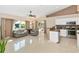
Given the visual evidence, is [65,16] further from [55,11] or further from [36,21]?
[36,21]

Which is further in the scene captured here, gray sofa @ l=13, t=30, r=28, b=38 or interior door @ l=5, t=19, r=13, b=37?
gray sofa @ l=13, t=30, r=28, b=38

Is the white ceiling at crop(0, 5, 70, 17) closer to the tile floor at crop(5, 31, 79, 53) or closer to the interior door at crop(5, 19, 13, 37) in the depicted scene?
the interior door at crop(5, 19, 13, 37)

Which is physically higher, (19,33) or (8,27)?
(8,27)

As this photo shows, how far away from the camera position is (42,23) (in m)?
3.16

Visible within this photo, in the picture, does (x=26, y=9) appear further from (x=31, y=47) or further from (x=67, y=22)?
(x=67, y=22)

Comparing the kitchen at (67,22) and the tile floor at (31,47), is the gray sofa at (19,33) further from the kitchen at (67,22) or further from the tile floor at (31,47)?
the kitchen at (67,22)

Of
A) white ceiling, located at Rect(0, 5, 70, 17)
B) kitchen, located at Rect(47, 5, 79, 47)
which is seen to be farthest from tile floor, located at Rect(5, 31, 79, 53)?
white ceiling, located at Rect(0, 5, 70, 17)

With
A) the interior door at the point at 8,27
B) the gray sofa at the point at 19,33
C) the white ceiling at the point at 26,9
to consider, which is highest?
the white ceiling at the point at 26,9

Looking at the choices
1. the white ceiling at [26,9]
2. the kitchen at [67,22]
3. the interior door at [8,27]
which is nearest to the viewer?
the white ceiling at [26,9]

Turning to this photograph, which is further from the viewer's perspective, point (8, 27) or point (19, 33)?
point (19, 33)

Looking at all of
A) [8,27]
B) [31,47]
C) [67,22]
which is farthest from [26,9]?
[67,22]

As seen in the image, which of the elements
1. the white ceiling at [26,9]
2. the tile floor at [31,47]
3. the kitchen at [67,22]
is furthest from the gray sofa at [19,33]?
the kitchen at [67,22]
